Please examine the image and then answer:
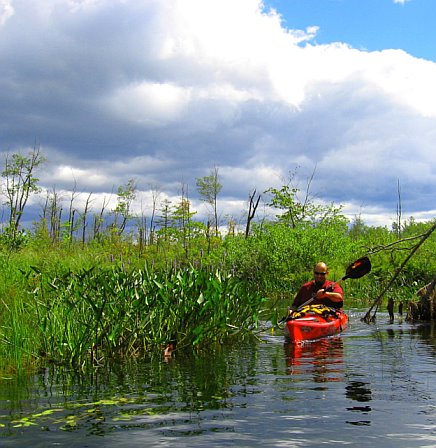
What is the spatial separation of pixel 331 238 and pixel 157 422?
20.5m

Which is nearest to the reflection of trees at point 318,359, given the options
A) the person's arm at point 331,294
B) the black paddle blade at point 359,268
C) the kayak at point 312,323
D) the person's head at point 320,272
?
the kayak at point 312,323

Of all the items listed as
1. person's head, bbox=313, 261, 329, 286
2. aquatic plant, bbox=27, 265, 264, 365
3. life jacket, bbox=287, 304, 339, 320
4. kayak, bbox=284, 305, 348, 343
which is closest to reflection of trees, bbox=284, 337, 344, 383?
kayak, bbox=284, 305, 348, 343

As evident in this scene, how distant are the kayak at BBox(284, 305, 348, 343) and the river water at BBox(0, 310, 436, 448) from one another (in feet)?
4.64

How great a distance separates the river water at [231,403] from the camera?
5.08m

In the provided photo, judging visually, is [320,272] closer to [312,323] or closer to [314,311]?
[314,311]

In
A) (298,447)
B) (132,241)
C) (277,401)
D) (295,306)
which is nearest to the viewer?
(298,447)

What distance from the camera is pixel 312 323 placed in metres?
11.8

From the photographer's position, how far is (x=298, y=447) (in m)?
4.79

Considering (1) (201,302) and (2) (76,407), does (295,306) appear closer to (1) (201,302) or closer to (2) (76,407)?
(1) (201,302)

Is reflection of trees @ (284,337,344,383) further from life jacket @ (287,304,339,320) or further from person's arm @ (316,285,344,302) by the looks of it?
person's arm @ (316,285,344,302)

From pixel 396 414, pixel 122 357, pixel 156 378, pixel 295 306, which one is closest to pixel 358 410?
pixel 396 414

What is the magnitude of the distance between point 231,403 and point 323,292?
641 centimetres

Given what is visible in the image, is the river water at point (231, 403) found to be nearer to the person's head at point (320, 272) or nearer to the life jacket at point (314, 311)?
the life jacket at point (314, 311)

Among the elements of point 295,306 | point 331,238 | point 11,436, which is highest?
point 331,238
